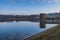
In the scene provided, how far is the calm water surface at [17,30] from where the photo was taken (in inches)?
35.9

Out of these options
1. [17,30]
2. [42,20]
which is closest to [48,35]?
[42,20]

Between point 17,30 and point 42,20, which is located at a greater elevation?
point 42,20

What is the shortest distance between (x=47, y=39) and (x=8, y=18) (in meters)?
0.32

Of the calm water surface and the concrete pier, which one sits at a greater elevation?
the concrete pier

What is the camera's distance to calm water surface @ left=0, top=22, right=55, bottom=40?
0.91 metres

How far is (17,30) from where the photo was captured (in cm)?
99

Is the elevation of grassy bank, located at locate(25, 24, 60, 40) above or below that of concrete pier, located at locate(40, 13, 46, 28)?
below

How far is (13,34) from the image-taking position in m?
0.93

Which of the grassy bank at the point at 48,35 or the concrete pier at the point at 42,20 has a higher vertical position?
the concrete pier at the point at 42,20

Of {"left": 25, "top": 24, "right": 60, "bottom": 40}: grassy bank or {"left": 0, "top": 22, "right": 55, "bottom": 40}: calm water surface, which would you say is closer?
{"left": 25, "top": 24, "right": 60, "bottom": 40}: grassy bank

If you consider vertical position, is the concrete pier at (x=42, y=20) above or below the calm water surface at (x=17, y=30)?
above

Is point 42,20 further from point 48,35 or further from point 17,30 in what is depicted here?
point 17,30

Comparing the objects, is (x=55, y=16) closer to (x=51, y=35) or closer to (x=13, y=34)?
(x=51, y=35)

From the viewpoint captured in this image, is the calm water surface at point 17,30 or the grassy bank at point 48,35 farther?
the calm water surface at point 17,30
